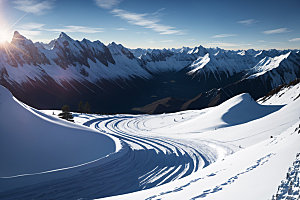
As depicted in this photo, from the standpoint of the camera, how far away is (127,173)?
13289 millimetres

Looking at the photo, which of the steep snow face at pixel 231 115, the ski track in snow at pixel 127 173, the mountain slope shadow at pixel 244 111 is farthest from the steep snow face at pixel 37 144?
the mountain slope shadow at pixel 244 111

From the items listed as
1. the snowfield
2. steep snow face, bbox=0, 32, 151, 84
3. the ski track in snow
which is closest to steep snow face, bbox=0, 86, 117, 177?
the snowfield

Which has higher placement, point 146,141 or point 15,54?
point 15,54

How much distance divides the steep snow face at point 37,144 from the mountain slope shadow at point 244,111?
1937 cm

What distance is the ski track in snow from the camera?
1059cm

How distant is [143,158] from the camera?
1623 centimetres

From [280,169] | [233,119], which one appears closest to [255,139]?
[233,119]

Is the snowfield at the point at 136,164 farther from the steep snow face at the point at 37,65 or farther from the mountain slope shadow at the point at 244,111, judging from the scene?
the steep snow face at the point at 37,65

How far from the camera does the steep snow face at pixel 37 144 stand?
1174 centimetres

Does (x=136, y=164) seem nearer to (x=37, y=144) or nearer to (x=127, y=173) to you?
(x=127, y=173)

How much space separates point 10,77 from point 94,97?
53.7m

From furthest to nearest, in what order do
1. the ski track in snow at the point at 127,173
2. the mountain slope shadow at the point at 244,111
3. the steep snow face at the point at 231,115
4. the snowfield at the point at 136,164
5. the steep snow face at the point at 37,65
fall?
the steep snow face at the point at 37,65 < the mountain slope shadow at the point at 244,111 < the steep snow face at the point at 231,115 < the ski track in snow at the point at 127,173 < the snowfield at the point at 136,164

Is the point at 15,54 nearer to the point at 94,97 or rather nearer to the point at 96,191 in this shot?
the point at 94,97

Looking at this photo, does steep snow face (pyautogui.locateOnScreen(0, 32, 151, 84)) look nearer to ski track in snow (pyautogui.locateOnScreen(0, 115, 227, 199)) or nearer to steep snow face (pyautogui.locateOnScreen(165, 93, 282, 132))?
steep snow face (pyautogui.locateOnScreen(165, 93, 282, 132))
